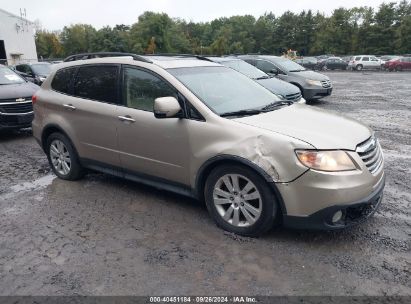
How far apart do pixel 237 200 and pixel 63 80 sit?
3.19 m

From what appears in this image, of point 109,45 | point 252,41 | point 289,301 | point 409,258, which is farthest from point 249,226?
point 252,41

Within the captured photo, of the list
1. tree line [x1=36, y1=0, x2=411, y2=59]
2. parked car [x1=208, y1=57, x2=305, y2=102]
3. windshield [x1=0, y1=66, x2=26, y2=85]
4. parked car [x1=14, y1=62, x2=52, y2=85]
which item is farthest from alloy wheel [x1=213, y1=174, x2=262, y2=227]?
tree line [x1=36, y1=0, x2=411, y2=59]

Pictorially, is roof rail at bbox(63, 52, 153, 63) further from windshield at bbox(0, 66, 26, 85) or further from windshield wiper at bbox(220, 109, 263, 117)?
windshield at bbox(0, 66, 26, 85)

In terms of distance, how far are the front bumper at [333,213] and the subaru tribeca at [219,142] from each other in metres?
0.01

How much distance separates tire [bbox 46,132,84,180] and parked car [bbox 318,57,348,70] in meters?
41.5

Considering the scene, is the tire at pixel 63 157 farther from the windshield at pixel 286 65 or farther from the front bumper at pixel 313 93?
the windshield at pixel 286 65

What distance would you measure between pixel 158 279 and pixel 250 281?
2.46ft

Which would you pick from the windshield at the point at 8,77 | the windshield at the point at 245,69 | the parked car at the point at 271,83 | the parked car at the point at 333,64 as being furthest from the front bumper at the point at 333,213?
the parked car at the point at 333,64

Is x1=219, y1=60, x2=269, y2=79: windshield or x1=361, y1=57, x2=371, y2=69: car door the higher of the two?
x1=219, y1=60, x2=269, y2=79: windshield

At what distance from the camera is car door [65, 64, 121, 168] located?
471cm

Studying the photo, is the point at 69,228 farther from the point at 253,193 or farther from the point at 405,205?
the point at 405,205

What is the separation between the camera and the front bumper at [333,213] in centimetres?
339

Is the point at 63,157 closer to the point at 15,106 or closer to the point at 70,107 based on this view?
the point at 70,107

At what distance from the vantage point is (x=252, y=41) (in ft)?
320
